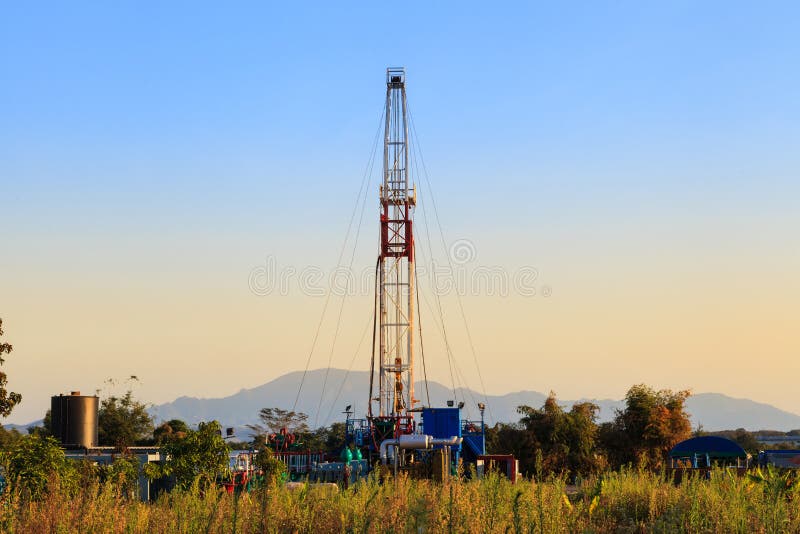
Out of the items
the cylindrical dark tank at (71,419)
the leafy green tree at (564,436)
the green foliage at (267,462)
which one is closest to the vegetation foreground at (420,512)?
the green foliage at (267,462)

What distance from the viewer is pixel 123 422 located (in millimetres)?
76438

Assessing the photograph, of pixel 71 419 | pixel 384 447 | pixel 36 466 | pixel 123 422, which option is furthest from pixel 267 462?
pixel 123 422

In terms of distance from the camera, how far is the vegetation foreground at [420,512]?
54.3 feet

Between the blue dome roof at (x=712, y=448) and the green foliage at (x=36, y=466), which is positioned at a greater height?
the green foliage at (x=36, y=466)

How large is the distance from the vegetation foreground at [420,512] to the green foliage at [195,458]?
191 inches

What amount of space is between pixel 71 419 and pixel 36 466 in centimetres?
2326

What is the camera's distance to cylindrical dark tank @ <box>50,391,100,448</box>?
4503cm

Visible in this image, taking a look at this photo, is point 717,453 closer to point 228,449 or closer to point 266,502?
point 228,449

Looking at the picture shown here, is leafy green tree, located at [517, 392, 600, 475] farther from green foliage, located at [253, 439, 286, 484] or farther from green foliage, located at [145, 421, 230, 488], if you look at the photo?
green foliage, located at [145, 421, 230, 488]

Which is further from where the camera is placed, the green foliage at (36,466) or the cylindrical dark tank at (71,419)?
the cylindrical dark tank at (71,419)

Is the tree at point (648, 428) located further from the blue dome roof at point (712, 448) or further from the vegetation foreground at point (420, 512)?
the vegetation foreground at point (420, 512)

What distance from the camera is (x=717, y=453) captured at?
4303 centimetres

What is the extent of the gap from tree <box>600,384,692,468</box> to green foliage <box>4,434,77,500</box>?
39424 mm

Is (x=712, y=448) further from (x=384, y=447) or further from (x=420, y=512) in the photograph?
(x=420, y=512)
